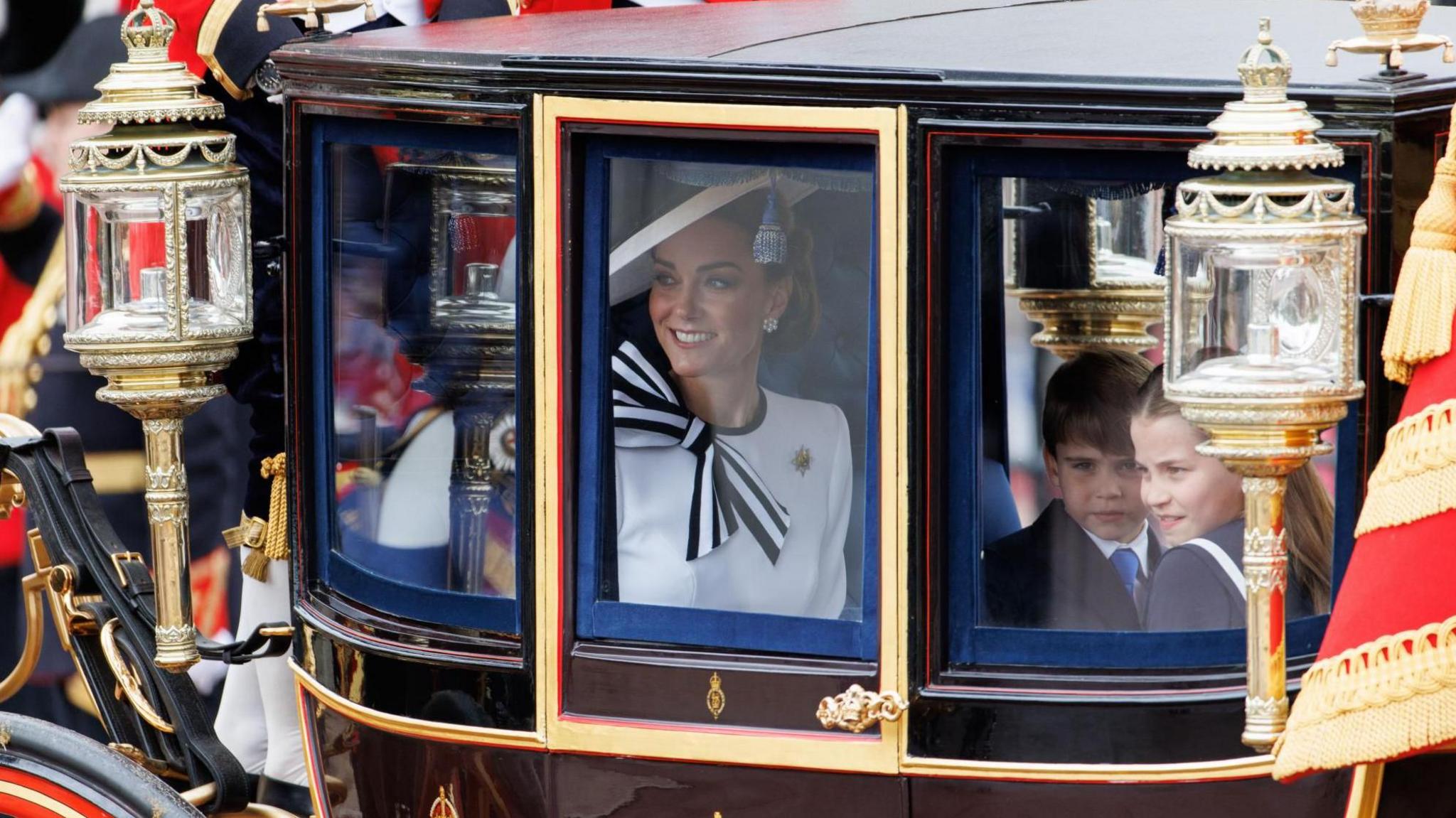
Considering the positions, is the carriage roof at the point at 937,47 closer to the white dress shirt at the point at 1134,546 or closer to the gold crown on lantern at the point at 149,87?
the gold crown on lantern at the point at 149,87

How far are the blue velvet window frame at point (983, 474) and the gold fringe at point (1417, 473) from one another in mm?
233

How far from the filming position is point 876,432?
2445 millimetres

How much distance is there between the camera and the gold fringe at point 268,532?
3.44m

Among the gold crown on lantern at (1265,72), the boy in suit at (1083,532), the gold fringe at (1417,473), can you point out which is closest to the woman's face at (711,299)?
the boy in suit at (1083,532)

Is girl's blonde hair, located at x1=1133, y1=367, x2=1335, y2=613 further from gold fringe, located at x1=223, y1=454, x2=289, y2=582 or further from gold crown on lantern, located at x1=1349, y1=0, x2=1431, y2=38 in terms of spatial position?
gold fringe, located at x1=223, y1=454, x2=289, y2=582

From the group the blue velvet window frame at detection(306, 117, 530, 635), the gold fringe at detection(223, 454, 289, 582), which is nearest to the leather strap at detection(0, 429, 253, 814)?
the gold fringe at detection(223, 454, 289, 582)

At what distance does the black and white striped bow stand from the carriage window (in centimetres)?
14

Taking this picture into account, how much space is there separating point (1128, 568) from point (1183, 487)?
0.37 feet

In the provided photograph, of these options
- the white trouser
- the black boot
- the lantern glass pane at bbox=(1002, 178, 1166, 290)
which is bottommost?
the black boot

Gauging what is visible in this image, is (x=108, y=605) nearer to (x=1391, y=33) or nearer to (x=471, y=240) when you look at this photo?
(x=471, y=240)

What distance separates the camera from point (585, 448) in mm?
2572

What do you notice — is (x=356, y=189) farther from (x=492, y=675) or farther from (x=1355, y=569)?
(x=1355, y=569)

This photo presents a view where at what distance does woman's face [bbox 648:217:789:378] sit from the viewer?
2520 millimetres

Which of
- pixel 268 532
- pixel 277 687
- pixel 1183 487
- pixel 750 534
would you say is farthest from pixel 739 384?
pixel 277 687
